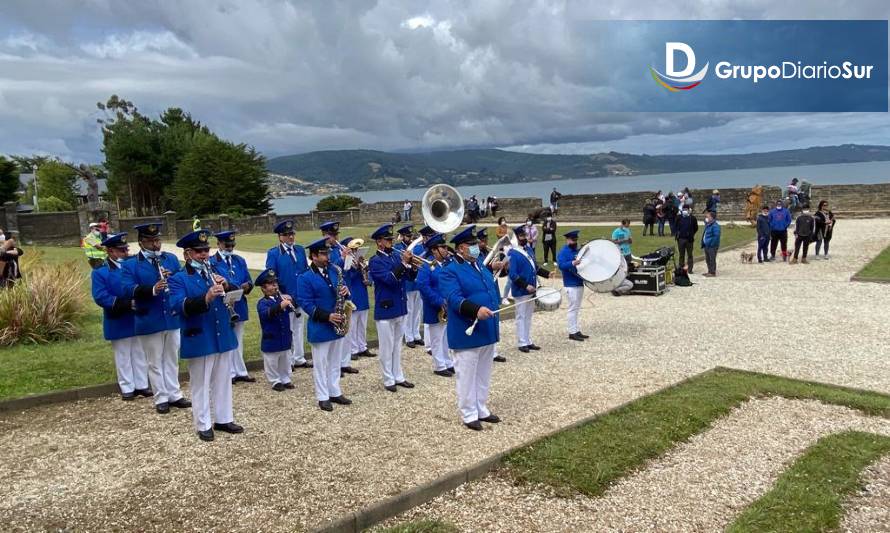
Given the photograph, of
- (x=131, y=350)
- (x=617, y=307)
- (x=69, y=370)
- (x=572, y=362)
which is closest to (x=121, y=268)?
(x=131, y=350)

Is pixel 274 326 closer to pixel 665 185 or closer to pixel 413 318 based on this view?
pixel 413 318

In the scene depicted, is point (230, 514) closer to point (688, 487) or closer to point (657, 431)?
point (688, 487)

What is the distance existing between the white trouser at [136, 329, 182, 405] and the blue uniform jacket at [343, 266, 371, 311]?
278cm

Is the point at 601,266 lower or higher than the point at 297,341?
higher

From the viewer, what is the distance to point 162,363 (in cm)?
765

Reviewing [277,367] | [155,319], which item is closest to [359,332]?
[277,367]

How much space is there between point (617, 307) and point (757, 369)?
5394mm

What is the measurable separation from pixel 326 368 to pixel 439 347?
2.20 metres

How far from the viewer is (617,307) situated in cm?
1451

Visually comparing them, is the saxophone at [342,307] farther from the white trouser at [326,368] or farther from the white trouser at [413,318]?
the white trouser at [413,318]

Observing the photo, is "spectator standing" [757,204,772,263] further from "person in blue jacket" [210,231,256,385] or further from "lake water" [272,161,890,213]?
"lake water" [272,161,890,213]

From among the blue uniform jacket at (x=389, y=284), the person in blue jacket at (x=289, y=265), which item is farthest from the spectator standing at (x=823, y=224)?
the person in blue jacket at (x=289, y=265)

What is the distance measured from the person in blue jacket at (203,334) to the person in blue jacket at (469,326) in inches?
98.1

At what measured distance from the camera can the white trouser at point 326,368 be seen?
25.0ft
